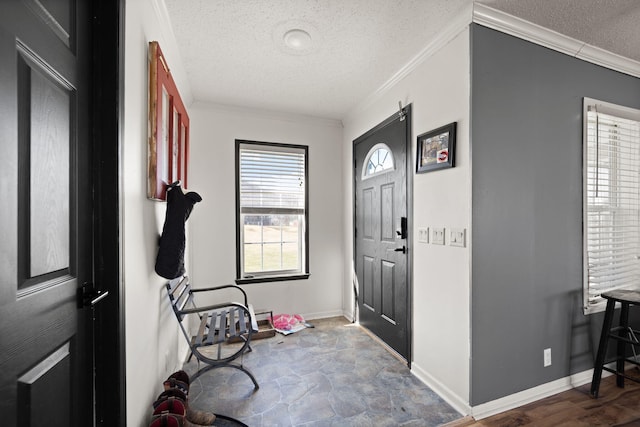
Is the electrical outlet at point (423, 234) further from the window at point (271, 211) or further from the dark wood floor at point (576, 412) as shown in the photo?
the window at point (271, 211)

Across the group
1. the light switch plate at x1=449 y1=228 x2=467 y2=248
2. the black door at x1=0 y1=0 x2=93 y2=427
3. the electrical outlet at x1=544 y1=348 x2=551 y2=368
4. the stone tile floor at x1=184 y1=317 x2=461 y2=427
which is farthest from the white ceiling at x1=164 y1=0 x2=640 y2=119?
the stone tile floor at x1=184 y1=317 x2=461 y2=427

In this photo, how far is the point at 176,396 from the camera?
155cm

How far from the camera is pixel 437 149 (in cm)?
202

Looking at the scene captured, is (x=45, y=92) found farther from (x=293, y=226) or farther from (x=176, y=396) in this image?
(x=293, y=226)

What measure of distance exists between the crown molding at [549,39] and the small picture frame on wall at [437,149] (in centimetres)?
68

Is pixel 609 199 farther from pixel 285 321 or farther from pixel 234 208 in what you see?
pixel 234 208

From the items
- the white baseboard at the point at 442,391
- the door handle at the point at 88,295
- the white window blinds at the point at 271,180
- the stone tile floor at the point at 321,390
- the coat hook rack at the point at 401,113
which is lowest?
the stone tile floor at the point at 321,390

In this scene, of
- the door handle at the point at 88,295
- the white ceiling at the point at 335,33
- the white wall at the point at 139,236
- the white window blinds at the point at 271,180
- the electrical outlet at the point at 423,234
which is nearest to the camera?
the door handle at the point at 88,295

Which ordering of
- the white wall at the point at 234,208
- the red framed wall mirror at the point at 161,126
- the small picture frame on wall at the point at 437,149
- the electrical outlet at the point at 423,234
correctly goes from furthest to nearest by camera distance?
the white wall at the point at 234,208, the electrical outlet at the point at 423,234, the small picture frame on wall at the point at 437,149, the red framed wall mirror at the point at 161,126

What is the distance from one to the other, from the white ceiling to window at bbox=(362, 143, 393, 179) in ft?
2.05

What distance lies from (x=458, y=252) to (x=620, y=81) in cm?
214

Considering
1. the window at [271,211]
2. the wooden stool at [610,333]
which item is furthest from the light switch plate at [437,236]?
the window at [271,211]

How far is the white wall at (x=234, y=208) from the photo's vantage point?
314cm

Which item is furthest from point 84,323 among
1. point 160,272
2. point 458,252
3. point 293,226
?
point 293,226
